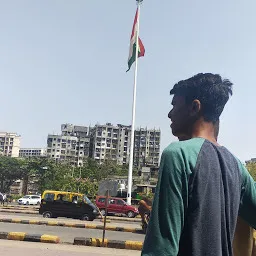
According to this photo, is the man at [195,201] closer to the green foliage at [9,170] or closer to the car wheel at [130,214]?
the car wheel at [130,214]

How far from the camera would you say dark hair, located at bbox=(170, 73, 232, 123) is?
56.1 inches

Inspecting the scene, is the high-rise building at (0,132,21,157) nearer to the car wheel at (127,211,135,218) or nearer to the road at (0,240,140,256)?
the car wheel at (127,211,135,218)

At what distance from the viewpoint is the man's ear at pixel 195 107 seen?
1.42 meters

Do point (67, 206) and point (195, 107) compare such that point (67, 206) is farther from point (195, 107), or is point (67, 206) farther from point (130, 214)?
point (195, 107)

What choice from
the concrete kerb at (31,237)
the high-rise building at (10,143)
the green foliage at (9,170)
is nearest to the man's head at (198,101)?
the concrete kerb at (31,237)

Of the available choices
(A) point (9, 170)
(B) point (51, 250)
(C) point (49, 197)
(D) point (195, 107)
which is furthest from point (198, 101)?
(A) point (9, 170)

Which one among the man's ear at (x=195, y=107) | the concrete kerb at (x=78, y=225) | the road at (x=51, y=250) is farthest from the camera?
the concrete kerb at (x=78, y=225)

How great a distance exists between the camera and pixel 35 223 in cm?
1473

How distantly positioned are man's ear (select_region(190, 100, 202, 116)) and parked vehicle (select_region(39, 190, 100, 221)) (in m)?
17.7

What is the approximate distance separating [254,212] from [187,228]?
1.47ft

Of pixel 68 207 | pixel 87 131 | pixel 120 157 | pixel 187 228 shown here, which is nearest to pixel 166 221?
pixel 187 228

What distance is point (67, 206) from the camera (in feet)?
61.9

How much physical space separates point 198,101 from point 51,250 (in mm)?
7150

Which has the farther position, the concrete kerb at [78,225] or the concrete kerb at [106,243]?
the concrete kerb at [78,225]
